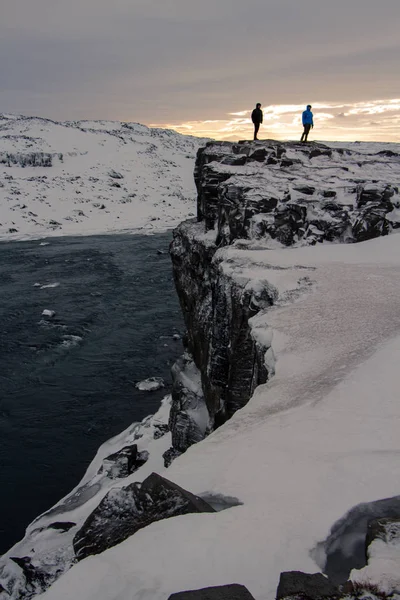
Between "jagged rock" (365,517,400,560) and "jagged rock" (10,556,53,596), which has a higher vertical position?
"jagged rock" (365,517,400,560)

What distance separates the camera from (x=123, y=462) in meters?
15.9

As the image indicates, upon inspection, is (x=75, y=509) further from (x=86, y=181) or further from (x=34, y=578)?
(x=86, y=181)

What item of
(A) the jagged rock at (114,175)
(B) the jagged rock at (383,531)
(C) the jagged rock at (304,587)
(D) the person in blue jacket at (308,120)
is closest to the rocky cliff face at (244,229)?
(D) the person in blue jacket at (308,120)

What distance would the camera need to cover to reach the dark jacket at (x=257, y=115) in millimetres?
22564

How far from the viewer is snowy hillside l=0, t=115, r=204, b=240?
62.7 meters

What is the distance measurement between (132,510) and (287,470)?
6.08 feet

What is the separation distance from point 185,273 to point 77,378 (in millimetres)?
6894

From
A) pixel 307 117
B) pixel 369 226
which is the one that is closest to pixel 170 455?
pixel 369 226

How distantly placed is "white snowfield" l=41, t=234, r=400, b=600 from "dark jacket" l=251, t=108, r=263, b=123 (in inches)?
612

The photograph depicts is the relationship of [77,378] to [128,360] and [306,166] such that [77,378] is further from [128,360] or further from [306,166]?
[306,166]

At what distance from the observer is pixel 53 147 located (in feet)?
325

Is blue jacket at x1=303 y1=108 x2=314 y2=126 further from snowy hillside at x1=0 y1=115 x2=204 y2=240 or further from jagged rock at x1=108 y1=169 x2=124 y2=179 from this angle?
jagged rock at x1=108 y1=169 x2=124 y2=179

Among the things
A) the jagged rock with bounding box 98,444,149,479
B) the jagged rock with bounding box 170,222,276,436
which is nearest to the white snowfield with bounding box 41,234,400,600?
the jagged rock with bounding box 170,222,276,436

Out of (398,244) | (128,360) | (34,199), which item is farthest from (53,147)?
(398,244)
